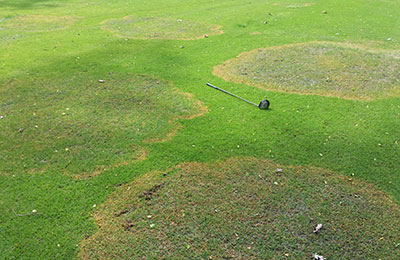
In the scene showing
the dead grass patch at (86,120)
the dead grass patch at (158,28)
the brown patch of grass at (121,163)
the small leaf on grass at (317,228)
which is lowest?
the small leaf on grass at (317,228)

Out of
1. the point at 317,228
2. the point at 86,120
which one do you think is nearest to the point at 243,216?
the point at 317,228

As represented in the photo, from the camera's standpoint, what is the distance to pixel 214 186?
5195 mm

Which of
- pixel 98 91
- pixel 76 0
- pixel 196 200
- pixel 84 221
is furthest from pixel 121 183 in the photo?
pixel 76 0

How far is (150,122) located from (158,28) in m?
8.84

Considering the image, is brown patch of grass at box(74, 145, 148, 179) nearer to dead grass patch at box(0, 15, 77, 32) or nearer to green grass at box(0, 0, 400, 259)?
green grass at box(0, 0, 400, 259)

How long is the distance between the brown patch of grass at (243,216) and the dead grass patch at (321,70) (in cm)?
377

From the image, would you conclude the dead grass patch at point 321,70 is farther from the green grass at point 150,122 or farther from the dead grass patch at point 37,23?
the dead grass patch at point 37,23

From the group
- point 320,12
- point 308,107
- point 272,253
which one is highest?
point 320,12

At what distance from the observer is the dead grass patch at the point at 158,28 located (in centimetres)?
1325

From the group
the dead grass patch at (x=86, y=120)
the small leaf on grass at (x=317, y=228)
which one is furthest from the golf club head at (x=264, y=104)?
the small leaf on grass at (x=317, y=228)

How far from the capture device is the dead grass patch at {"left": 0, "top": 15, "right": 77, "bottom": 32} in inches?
576

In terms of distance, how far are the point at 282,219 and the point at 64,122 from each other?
511 cm

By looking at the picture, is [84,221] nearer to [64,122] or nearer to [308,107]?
[64,122]

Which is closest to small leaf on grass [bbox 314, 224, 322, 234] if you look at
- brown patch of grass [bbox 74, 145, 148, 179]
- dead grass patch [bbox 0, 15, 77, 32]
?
brown patch of grass [bbox 74, 145, 148, 179]
